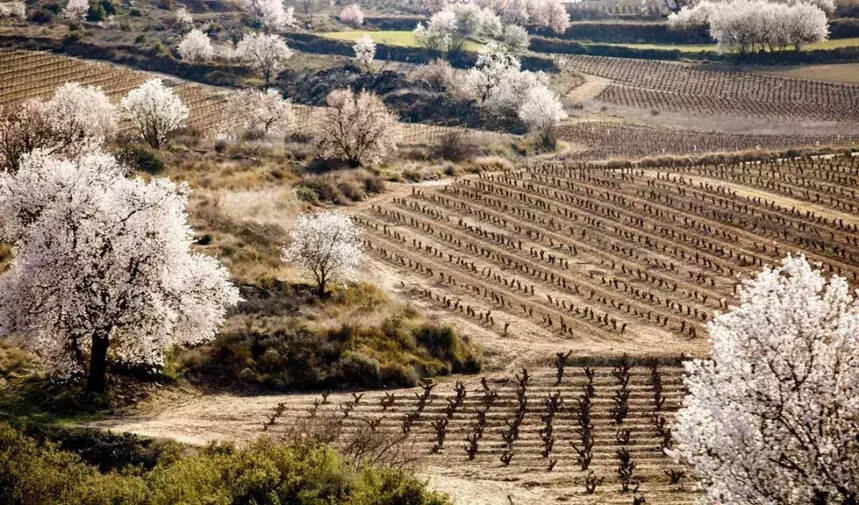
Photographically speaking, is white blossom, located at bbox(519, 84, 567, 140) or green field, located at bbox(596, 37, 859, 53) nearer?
white blossom, located at bbox(519, 84, 567, 140)

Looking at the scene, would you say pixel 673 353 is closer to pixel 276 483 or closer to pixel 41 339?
pixel 276 483

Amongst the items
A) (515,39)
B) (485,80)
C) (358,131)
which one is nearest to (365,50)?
(515,39)

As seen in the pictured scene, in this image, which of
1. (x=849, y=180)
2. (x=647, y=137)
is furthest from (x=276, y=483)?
(x=647, y=137)

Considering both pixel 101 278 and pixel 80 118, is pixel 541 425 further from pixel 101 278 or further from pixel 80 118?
pixel 80 118

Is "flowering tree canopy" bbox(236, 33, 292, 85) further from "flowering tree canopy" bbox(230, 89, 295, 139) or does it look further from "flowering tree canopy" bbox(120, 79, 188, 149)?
"flowering tree canopy" bbox(120, 79, 188, 149)

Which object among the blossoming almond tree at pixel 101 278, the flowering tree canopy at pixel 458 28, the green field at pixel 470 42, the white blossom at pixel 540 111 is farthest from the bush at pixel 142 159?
the green field at pixel 470 42

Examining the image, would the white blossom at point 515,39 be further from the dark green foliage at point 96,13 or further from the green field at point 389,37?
the dark green foliage at point 96,13

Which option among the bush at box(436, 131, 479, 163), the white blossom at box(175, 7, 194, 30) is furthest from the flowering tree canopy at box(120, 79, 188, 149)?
the white blossom at box(175, 7, 194, 30)
